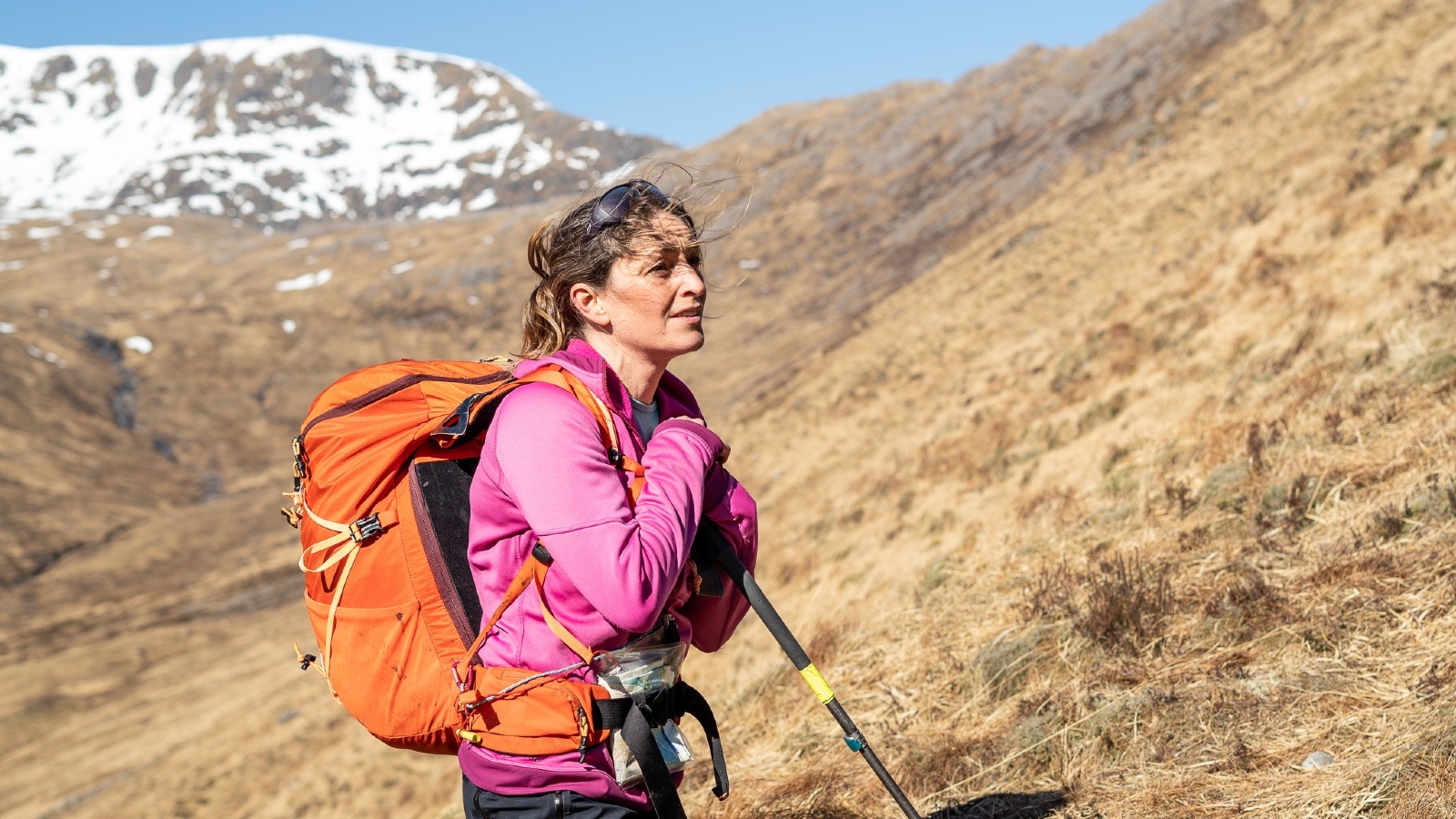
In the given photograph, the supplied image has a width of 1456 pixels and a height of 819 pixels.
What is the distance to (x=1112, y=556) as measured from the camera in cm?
537

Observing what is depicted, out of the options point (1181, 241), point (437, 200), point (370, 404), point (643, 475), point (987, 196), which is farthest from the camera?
point (437, 200)

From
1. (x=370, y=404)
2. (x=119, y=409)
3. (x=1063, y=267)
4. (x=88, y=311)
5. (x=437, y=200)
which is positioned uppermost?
(x=437, y=200)

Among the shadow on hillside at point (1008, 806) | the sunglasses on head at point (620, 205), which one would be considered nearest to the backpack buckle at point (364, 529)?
the sunglasses on head at point (620, 205)

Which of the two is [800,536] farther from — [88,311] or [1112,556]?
[88,311]

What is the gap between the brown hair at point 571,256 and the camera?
2.32 meters

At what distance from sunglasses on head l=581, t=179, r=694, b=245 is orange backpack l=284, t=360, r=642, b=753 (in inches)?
16.0

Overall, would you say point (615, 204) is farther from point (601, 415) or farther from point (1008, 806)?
point (1008, 806)

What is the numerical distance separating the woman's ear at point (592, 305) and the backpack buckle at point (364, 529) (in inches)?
25.6

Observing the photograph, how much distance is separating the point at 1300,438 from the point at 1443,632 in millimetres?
2437

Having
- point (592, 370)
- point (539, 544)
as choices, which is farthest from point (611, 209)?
point (539, 544)

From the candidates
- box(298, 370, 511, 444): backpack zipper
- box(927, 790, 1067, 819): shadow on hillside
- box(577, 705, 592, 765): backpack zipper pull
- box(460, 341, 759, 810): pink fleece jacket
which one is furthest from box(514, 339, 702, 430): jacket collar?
box(927, 790, 1067, 819): shadow on hillside

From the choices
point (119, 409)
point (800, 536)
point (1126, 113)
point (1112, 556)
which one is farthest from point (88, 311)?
point (1112, 556)

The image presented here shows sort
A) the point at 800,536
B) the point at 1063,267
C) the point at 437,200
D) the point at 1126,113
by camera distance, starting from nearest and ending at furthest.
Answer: the point at 800,536 → the point at 1063,267 → the point at 1126,113 → the point at 437,200

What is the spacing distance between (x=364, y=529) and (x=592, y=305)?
697 millimetres
